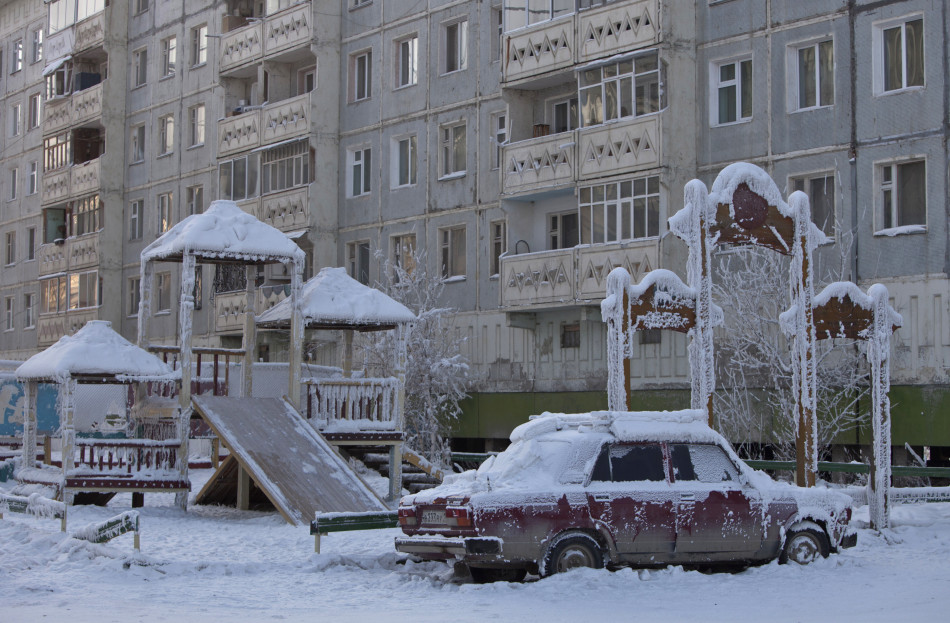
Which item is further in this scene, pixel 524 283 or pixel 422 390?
pixel 422 390

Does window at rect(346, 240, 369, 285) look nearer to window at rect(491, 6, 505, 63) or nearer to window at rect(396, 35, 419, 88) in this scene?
window at rect(396, 35, 419, 88)

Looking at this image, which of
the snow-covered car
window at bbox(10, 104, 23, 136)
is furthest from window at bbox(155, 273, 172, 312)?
the snow-covered car

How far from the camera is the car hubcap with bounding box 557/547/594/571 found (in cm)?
1314

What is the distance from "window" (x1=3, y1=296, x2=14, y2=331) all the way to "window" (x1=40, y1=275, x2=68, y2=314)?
4981mm

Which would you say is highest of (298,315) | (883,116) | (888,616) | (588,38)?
(588,38)

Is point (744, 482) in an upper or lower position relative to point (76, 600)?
upper

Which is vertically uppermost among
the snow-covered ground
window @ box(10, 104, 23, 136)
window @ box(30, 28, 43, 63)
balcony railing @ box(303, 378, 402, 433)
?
window @ box(30, 28, 43, 63)

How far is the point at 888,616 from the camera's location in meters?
11.4

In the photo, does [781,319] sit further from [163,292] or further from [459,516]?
[163,292]

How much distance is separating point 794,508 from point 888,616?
2.78 metres

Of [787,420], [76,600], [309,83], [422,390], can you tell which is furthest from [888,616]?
[309,83]

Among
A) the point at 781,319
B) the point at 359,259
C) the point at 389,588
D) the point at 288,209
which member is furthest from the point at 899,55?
the point at 288,209

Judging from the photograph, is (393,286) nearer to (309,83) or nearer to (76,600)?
(309,83)

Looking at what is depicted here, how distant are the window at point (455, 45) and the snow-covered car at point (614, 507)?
23.3 meters
